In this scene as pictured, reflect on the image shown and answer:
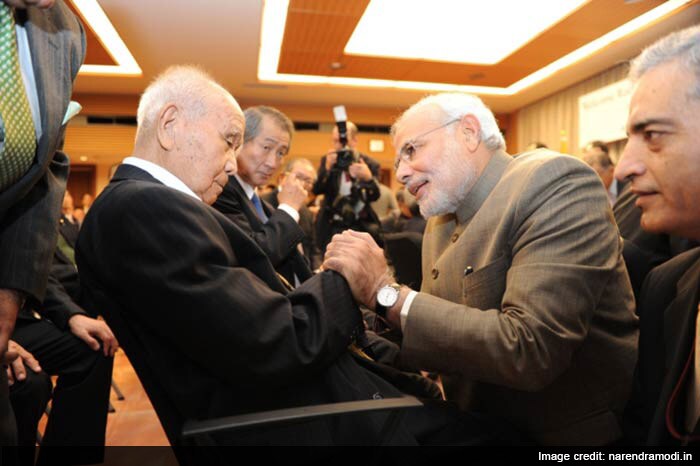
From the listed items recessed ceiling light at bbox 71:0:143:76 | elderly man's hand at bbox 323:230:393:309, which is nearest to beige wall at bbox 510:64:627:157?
recessed ceiling light at bbox 71:0:143:76

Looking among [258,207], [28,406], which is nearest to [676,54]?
[258,207]

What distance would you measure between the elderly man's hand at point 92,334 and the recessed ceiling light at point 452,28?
3.95 m

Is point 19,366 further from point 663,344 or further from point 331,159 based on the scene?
point 331,159

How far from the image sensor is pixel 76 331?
6.98 ft

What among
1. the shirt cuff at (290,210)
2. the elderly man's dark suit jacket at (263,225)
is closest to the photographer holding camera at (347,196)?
the shirt cuff at (290,210)

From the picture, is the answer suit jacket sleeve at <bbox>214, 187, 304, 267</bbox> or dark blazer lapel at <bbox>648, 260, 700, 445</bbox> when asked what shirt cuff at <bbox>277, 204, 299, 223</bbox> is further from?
dark blazer lapel at <bbox>648, 260, 700, 445</bbox>

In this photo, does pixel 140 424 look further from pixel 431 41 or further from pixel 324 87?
pixel 324 87

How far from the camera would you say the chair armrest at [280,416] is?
82 centimetres

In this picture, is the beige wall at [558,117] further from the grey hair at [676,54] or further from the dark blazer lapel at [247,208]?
the grey hair at [676,54]

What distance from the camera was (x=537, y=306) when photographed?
3.51 feet

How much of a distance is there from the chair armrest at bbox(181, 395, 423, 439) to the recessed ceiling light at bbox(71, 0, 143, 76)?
415 centimetres

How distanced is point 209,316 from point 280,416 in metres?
0.22

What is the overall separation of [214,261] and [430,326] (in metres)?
0.47

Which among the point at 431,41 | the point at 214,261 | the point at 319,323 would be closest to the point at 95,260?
the point at 214,261
